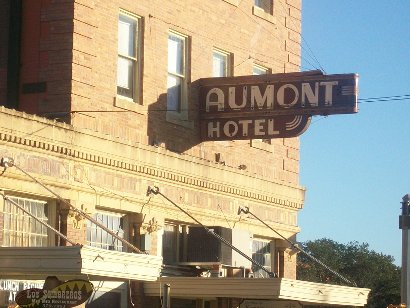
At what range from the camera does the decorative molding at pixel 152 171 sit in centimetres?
1973

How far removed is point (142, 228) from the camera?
22.8m

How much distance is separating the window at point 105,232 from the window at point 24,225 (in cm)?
120

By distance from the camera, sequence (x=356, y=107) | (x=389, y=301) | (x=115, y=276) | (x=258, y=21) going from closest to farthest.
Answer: (x=115, y=276) → (x=356, y=107) → (x=258, y=21) → (x=389, y=301)

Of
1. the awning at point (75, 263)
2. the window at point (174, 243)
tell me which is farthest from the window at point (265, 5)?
the awning at point (75, 263)

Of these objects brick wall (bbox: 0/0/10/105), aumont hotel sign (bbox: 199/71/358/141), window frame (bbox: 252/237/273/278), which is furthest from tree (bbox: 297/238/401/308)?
brick wall (bbox: 0/0/10/105)

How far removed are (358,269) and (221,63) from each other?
5334 centimetres

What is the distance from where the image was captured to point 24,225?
20.2m

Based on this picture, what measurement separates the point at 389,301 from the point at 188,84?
44.1m

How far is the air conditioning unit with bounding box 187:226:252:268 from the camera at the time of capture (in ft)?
78.2

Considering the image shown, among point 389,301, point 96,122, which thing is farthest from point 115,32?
point 389,301

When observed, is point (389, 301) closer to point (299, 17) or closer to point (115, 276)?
point (299, 17)

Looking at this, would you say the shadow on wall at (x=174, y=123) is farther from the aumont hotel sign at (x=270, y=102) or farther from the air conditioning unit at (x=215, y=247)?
the air conditioning unit at (x=215, y=247)

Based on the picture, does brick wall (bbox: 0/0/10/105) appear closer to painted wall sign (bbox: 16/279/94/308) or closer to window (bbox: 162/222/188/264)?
window (bbox: 162/222/188/264)

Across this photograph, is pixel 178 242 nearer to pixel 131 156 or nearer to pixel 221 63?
pixel 131 156
